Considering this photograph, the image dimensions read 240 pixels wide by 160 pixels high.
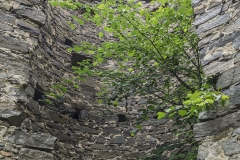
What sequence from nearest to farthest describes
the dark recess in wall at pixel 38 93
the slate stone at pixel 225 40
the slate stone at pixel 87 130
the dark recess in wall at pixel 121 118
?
the slate stone at pixel 225 40 < the dark recess in wall at pixel 38 93 < the slate stone at pixel 87 130 < the dark recess in wall at pixel 121 118

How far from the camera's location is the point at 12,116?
9.27ft

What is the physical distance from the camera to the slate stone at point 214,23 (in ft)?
8.30

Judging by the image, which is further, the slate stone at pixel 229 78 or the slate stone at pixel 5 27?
the slate stone at pixel 5 27

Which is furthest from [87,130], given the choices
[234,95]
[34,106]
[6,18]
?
[234,95]

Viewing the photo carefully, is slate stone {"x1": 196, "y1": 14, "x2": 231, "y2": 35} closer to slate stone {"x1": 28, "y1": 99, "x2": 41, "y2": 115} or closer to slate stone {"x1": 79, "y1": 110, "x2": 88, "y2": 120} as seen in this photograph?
slate stone {"x1": 28, "y1": 99, "x2": 41, "y2": 115}

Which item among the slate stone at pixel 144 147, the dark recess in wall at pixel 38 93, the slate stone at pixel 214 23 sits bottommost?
the slate stone at pixel 144 147

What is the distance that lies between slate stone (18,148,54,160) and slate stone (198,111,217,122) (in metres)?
1.48

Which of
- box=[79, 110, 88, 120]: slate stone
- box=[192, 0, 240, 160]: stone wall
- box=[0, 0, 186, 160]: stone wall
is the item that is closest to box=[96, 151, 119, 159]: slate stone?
box=[0, 0, 186, 160]: stone wall

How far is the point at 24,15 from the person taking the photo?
3.74m

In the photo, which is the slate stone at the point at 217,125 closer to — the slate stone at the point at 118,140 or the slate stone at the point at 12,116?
the slate stone at the point at 12,116

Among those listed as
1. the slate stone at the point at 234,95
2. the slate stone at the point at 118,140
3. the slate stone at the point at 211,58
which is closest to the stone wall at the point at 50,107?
the slate stone at the point at 118,140

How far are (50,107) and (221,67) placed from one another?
314 centimetres

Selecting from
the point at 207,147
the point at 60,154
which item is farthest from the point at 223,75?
the point at 60,154

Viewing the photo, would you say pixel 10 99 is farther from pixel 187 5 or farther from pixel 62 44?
pixel 62 44
